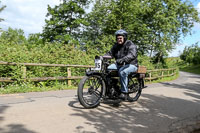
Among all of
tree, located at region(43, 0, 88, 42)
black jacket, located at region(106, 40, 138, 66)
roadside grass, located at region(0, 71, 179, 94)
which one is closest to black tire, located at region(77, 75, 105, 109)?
black jacket, located at region(106, 40, 138, 66)

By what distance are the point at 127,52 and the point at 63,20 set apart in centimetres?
2693

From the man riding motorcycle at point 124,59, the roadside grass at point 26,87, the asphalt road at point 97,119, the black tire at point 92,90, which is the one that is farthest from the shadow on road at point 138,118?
the roadside grass at point 26,87

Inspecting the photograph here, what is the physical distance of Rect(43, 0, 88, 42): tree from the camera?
2948cm

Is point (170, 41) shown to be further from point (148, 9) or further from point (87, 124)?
point (87, 124)

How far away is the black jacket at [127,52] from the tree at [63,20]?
2430 cm

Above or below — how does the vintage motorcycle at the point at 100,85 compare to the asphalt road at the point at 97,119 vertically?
above

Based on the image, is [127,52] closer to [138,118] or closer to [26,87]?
[138,118]

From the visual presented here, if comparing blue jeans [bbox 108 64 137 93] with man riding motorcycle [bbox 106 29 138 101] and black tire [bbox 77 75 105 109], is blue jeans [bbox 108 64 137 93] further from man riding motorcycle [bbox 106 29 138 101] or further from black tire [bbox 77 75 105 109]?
→ black tire [bbox 77 75 105 109]

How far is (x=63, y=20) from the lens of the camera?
30.1 m

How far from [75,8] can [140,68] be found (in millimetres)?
26920

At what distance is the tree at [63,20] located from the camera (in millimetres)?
29484

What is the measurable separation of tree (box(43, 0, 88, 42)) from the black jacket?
2430cm

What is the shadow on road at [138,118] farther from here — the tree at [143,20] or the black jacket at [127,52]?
the tree at [143,20]

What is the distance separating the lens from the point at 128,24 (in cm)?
2659
